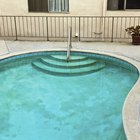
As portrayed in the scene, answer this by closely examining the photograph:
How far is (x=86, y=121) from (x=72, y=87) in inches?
56.8

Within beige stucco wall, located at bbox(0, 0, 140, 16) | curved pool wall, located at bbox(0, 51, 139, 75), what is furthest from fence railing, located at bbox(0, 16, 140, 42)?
curved pool wall, located at bbox(0, 51, 139, 75)

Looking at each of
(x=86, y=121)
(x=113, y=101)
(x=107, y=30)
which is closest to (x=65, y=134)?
(x=86, y=121)

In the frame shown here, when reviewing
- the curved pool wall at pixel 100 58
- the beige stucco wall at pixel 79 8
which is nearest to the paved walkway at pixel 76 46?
the curved pool wall at pixel 100 58

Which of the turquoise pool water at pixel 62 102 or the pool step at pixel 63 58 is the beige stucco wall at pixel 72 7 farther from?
the turquoise pool water at pixel 62 102

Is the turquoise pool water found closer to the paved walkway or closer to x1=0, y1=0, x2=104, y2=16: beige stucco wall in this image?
the paved walkway

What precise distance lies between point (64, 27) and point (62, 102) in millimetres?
4301

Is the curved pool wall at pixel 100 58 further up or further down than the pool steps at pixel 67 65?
further up

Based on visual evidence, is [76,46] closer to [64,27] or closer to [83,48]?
[83,48]

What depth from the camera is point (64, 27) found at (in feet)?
28.1

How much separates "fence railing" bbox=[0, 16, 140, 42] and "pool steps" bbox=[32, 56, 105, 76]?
1.88m

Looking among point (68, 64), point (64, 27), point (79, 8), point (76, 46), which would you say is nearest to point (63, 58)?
point (68, 64)

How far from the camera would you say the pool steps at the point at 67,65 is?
20.4 feet

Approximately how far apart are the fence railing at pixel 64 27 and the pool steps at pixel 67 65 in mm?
1875

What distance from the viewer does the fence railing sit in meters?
8.27
